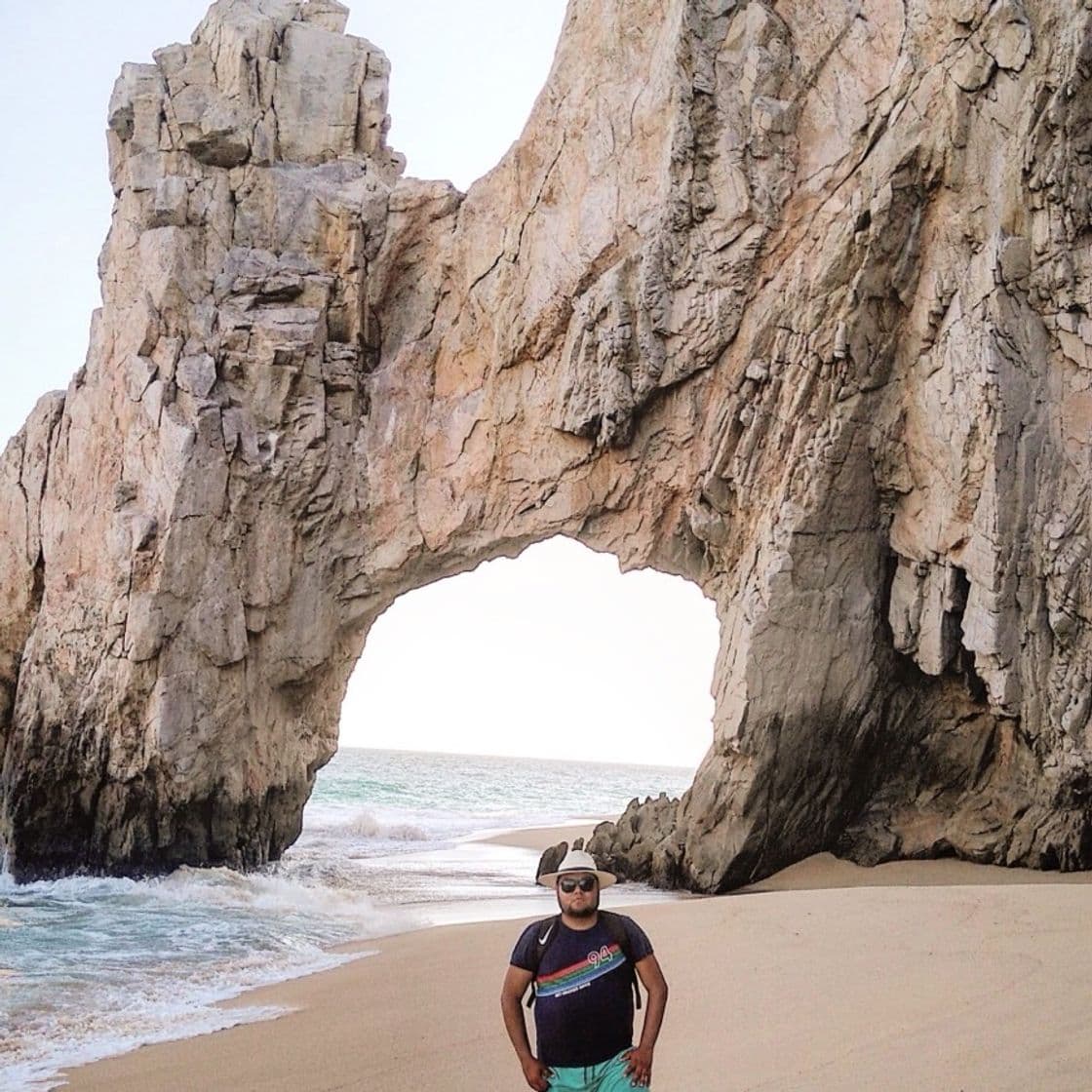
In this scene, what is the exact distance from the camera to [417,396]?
53.7 ft

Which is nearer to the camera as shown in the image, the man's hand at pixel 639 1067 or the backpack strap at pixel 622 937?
the man's hand at pixel 639 1067

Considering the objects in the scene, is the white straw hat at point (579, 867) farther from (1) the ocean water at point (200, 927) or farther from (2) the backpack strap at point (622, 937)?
(1) the ocean water at point (200, 927)

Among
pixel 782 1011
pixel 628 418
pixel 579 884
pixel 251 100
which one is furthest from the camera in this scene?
pixel 251 100

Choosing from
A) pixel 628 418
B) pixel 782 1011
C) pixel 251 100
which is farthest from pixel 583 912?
pixel 251 100

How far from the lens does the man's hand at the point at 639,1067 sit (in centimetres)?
348

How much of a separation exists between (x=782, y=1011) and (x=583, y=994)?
263 cm

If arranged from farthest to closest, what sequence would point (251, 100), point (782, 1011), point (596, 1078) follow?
point (251, 100) < point (782, 1011) < point (596, 1078)

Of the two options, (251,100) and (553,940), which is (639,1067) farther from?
(251,100)

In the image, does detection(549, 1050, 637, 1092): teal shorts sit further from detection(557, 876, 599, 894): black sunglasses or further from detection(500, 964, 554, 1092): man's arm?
detection(557, 876, 599, 894): black sunglasses

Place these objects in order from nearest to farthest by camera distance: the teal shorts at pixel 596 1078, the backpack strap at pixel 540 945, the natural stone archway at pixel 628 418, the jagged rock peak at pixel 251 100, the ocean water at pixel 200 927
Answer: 1. the teal shorts at pixel 596 1078
2. the backpack strap at pixel 540 945
3. the ocean water at pixel 200 927
4. the natural stone archway at pixel 628 418
5. the jagged rock peak at pixel 251 100

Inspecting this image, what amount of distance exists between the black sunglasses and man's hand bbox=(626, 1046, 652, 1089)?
1.55 feet

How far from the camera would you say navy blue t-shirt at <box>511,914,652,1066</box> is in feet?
11.5

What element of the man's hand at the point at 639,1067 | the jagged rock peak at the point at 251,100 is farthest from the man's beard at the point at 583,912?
the jagged rock peak at the point at 251,100

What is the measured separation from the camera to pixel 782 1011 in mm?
5781
